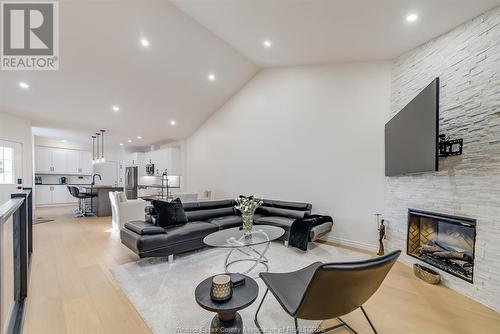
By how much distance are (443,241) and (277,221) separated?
2.47 meters

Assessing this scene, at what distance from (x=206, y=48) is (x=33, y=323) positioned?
4804 millimetres

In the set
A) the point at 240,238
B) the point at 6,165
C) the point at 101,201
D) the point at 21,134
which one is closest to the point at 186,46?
the point at 240,238

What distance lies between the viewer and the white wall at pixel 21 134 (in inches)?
210

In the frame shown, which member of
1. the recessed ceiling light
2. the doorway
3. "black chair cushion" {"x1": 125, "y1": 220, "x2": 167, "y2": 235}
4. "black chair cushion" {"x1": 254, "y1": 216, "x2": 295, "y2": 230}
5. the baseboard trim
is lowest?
the baseboard trim

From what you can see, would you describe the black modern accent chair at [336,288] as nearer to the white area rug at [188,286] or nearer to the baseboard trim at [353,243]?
the white area rug at [188,286]

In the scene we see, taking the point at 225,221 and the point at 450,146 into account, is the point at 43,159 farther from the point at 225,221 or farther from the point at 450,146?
the point at 450,146

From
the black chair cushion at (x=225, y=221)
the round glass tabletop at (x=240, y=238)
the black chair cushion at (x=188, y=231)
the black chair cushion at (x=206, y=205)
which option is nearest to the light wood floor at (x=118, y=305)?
the black chair cushion at (x=188, y=231)

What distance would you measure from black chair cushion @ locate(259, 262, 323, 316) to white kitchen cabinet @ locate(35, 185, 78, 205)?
10.7 metres

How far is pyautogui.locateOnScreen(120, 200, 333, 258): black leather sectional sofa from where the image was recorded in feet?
10.3

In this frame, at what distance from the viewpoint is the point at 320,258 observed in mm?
3646

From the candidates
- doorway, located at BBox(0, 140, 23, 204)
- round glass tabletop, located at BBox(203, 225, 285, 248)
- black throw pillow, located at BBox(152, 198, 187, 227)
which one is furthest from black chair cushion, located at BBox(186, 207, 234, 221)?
doorway, located at BBox(0, 140, 23, 204)

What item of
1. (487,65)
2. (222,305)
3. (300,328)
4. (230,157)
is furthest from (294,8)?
(230,157)

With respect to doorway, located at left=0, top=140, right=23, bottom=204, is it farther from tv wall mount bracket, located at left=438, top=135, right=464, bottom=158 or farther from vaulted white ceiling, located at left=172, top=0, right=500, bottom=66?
tv wall mount bracket, located at left=438, top=135, right=464, bottom=158

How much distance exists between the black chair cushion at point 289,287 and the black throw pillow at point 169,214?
227cm
